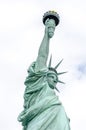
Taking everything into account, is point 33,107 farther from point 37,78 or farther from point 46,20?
point 46,20

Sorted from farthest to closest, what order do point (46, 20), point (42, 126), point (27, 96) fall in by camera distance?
point (46, 20), point (27, 96), point (42, 126)

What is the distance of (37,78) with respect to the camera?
1628 cm

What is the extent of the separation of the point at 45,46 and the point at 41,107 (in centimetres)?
218

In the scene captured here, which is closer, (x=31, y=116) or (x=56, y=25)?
(x=31, y=116)

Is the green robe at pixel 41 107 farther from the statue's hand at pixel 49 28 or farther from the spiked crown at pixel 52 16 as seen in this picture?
the spiked crown at pixel 52 16

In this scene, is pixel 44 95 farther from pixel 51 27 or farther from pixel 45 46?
pixel 51 27

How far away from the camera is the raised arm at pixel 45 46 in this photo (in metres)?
16.6

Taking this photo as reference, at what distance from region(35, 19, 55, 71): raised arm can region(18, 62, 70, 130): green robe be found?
28cm

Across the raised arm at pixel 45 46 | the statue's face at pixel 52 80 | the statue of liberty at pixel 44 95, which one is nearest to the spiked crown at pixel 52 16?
the statue of liberty at pixel 44 95

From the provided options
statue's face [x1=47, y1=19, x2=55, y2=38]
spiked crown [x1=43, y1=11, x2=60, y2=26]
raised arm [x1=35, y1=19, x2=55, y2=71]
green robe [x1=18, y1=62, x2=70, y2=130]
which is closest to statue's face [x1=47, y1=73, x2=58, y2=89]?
green robe [x1=18, y1=62, x2=70, y2=130]

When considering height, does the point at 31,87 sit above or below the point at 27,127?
above

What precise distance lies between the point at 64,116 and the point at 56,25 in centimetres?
322

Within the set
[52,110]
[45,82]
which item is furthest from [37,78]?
[52,110]

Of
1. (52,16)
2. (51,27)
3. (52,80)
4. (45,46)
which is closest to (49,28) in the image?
(51,27)
